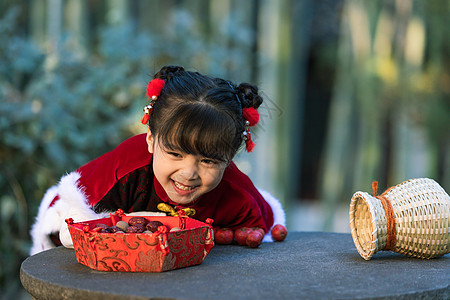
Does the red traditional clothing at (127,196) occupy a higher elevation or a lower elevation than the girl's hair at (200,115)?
lower

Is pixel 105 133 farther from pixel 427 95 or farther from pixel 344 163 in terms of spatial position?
pixel 427 95

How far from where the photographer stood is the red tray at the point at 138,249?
1200 mm

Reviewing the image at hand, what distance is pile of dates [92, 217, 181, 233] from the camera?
1333mm

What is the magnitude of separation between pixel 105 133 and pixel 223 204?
1410 millimetres

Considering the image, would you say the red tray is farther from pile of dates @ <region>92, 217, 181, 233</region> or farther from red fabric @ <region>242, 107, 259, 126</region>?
red fabric @ <region>242, 107, 259, 126</region>

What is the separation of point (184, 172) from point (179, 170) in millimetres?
21

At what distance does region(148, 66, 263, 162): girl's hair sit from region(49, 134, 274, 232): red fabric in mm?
174

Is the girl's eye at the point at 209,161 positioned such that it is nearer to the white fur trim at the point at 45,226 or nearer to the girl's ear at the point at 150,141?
the girl's ear at the point at 150,141

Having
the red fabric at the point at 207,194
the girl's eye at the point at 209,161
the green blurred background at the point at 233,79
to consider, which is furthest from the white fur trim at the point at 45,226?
the green blurred background at the point at 233,79

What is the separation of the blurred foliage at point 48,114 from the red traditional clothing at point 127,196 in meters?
0.67

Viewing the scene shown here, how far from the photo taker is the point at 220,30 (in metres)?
3.94

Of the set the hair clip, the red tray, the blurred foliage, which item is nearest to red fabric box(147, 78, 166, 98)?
the hair clip

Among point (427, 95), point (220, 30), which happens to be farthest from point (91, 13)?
point (427, 95)

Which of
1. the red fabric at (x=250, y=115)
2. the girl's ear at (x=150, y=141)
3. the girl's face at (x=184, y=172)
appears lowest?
the girl's face at (x=184, y=172)
